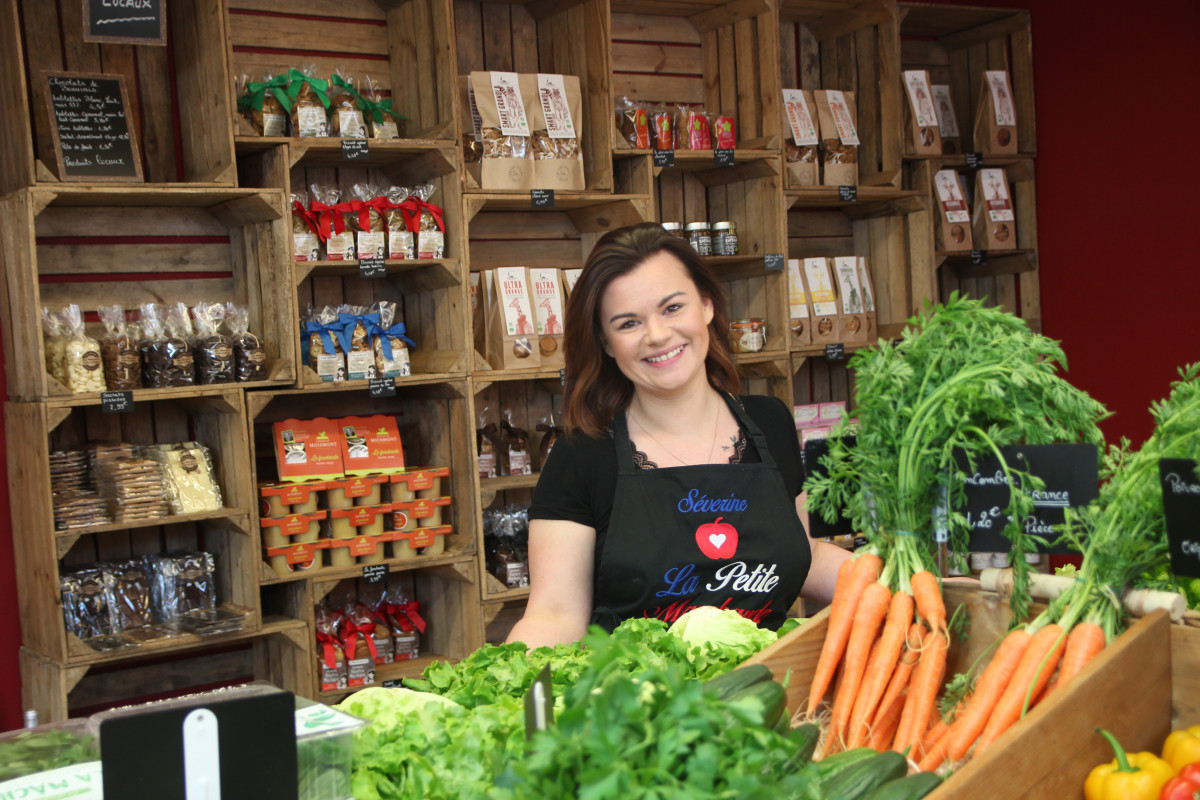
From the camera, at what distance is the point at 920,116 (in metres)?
4.57

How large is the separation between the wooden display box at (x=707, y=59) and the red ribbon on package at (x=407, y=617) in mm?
2090

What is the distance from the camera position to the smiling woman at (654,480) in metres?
2.22

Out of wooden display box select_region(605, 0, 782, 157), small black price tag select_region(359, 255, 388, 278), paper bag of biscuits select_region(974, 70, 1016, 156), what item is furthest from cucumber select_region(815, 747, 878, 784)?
paper bag of biscuits select_region(974, 70, 1016, 156)

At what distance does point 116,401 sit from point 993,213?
11.8 ft

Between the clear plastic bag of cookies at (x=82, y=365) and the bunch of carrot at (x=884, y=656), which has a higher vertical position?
the clear plastic bag of cookies at (x=82, y=365)

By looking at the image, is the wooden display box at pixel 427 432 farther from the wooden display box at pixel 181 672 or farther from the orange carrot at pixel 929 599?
the orange carrot at pixel 929 599

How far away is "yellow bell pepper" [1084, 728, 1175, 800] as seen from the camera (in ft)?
3.95

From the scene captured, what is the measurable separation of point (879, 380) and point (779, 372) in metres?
2.72

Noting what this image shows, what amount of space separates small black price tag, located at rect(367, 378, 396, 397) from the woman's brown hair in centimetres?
114

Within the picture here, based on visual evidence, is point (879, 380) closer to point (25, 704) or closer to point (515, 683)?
point (515, 683)

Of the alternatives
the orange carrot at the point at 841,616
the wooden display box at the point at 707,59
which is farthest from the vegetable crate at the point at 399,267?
the orange carrot at the point at 841,616

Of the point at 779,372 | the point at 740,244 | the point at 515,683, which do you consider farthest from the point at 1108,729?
the point at 740,244

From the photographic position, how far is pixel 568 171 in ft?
12.4

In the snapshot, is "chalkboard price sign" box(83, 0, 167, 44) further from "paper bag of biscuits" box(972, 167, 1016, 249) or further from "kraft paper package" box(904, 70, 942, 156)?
"paper bag of biscuits" box(972, 167, 1016, 249)
